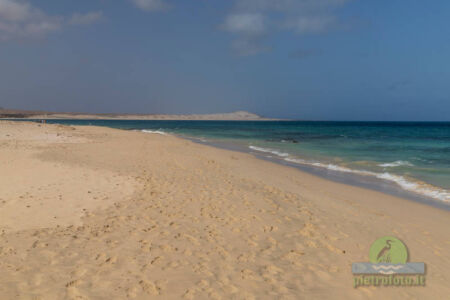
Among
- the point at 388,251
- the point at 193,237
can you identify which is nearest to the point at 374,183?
the point at 388,251

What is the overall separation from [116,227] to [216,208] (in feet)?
7.63

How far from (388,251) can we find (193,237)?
358 centimetres

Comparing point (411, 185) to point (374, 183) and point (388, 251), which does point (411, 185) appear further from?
point (388, 251)

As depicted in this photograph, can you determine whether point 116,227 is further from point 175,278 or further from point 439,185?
point 439,185

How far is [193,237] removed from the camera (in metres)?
5.12

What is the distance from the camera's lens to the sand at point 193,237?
3.68 m

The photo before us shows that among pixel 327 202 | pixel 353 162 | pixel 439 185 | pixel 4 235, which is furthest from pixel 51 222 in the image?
pixel 353 162

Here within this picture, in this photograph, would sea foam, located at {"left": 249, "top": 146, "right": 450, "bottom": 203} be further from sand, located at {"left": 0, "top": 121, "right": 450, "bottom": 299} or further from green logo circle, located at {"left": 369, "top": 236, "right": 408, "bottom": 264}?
green logo circle, located at {"left": 369, "top": 236, "right": 408, "bottom": 264}

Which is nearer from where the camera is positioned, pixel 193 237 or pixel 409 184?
pixel 193 237

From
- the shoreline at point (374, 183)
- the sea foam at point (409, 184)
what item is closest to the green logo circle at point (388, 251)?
the shoreline at point (374, 183)

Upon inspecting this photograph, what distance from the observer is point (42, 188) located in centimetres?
Answer: 736

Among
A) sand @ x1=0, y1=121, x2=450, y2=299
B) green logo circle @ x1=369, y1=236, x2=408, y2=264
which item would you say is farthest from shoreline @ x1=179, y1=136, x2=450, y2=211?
green logo circle @ x1=369, y1=236, x2=408, y2=264

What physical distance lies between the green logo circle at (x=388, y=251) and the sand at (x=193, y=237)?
15 centimetres

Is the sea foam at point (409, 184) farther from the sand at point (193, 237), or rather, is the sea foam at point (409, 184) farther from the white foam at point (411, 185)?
the sand at point (193, 237)
